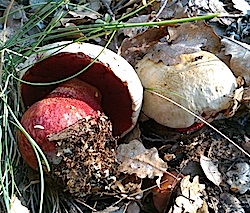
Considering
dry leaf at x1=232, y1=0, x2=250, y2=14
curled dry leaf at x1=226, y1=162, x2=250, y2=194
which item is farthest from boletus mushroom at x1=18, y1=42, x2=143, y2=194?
dry leaf at x1=232, y1=0, x2=250, y2=14

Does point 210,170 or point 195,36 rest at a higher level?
point 195,36

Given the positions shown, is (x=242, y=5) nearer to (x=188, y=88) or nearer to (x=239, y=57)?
(x=239, y=57)

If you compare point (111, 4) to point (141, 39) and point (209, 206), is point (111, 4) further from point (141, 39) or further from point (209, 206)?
point (209, 206)

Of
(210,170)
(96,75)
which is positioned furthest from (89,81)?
(210,170)

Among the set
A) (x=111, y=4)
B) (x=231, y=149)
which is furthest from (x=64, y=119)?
(x=111, y=4)

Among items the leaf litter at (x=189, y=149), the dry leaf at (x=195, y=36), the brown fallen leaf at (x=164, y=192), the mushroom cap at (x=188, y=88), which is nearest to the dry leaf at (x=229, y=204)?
the leaf litter at (x=189, y=149)

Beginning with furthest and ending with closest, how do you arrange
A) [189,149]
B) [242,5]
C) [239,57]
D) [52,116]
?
[242,5] < [239,57] < [189,149] < [52,116]
